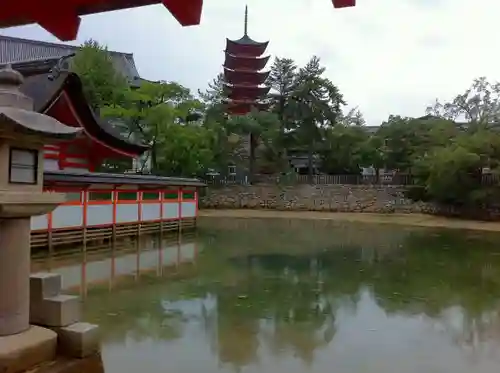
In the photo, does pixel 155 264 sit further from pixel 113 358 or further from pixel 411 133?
pixel 411 133

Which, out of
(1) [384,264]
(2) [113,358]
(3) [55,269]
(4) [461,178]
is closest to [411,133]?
(4) [461,178]

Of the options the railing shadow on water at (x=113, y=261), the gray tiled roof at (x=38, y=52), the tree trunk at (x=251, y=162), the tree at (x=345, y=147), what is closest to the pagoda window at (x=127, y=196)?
the railing shadow on water at (x=113, y=261)

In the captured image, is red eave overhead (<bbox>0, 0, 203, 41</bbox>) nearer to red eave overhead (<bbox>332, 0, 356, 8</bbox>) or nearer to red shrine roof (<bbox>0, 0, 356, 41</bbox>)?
red shrine roof (<bbox>0, 0, 356, 41</bbox>)

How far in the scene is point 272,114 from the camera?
31078 millimetres

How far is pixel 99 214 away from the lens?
13477 millimetres

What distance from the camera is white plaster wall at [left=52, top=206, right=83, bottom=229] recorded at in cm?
1205

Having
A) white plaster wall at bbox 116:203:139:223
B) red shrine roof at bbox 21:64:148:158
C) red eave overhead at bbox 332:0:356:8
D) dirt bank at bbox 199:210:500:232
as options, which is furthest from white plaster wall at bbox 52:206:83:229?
dirt bank at bbox 199:210:500:232

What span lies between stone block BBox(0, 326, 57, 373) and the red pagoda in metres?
31.8

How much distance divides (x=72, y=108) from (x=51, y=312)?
11.0 m

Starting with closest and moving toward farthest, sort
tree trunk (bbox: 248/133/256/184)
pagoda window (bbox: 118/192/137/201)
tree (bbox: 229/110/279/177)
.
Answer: pagoda window (bbox: 118/192/137/201) → tree (bbox: 229/110/279/177) → tree trunk (bbox: 248/133/256/184)

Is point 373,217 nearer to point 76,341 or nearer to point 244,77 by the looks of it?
point 244,77

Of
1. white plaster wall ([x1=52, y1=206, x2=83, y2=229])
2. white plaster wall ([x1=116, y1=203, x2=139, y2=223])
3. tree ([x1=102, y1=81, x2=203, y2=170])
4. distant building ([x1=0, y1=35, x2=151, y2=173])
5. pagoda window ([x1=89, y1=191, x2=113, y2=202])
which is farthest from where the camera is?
distant building ([x1=0, y1=35, x2=151, y2=173])

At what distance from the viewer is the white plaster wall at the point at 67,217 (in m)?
12.0

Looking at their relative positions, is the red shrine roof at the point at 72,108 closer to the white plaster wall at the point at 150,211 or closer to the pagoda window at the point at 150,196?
the pagoda window at the point at 150,196
